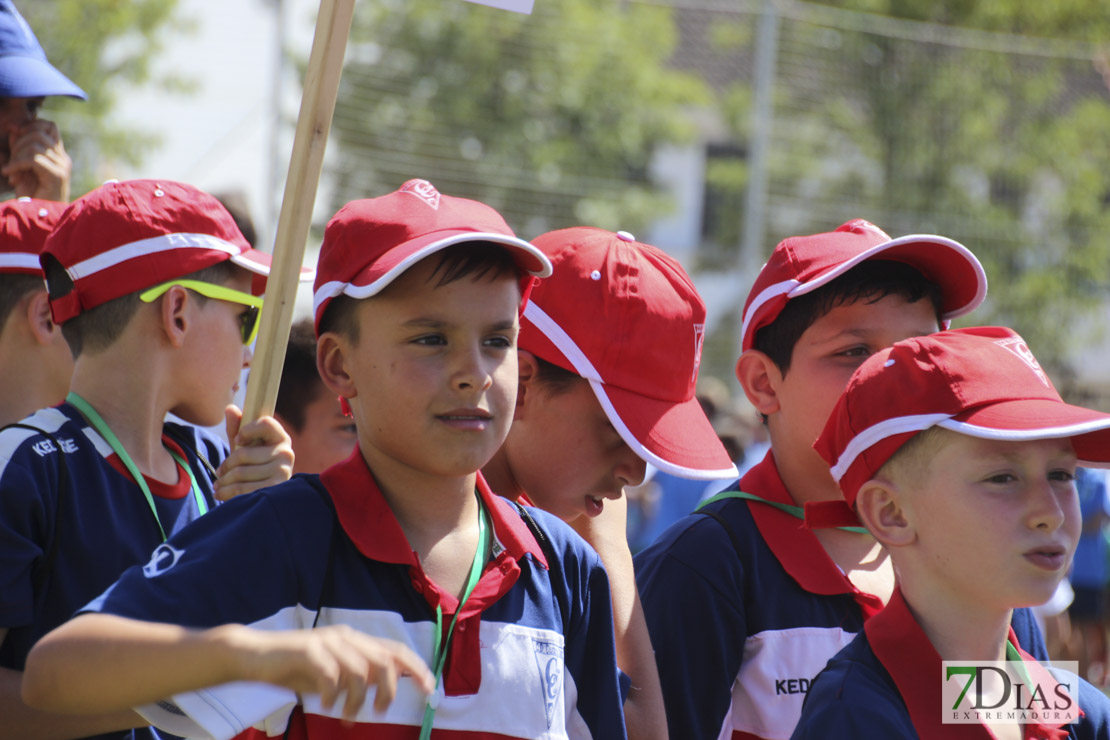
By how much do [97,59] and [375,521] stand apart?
12059 mm

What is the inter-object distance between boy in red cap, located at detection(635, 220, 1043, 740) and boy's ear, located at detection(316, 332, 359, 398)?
77 centimetres

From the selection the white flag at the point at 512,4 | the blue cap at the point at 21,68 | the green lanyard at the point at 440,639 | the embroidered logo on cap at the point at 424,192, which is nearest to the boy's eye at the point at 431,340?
the embroidered logo on cap at the point at 424,192

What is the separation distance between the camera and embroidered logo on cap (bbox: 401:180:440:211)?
207 cm

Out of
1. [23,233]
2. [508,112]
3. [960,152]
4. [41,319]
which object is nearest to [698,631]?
[41,319]

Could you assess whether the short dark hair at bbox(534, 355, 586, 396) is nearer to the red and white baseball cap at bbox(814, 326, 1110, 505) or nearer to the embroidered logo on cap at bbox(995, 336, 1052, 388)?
the red and white baseball cap at bbox(814, 326, 1110, 505)

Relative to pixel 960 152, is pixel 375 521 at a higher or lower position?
lower

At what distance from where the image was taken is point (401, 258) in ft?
6.28

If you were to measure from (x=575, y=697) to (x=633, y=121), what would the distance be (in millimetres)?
13115

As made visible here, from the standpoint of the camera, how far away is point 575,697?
2.05 m

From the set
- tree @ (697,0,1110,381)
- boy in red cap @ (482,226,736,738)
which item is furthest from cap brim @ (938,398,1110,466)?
tree @ (697,0,1110,381)

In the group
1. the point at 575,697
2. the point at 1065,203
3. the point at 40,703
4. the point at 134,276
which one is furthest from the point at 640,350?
the point at 1065,203

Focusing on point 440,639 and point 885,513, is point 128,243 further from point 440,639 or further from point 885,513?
point 885,513

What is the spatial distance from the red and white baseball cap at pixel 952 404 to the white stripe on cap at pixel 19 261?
201 cm

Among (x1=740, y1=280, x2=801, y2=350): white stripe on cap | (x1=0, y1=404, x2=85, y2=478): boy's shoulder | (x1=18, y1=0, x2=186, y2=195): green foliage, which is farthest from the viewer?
(x1=18, y1=0, x2=186, y2=195): green foliage
